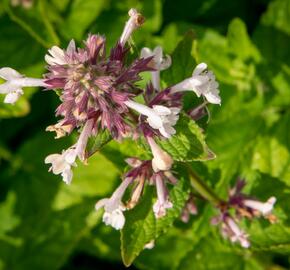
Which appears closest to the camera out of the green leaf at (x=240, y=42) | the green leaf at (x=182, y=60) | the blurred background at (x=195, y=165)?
the green leaf at (x=182, y=60)

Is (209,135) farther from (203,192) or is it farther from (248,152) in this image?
(203,192)

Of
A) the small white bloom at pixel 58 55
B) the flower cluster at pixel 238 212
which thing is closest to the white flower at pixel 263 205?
the flower cluster at pixel 238 212

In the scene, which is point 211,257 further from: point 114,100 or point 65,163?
point 114,100

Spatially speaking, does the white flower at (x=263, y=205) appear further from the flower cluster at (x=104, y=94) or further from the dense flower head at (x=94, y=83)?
the dense flower head at (x=94, y=83)

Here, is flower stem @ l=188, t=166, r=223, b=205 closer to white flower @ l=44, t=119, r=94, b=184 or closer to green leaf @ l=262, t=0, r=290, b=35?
white flower @ l=44, t=119, r=94, b=184

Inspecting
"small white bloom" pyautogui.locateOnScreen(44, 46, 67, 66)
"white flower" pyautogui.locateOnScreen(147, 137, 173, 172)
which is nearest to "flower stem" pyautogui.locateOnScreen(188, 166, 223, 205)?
"white flower" pyautogui.locateOnScreen(147, 137, 173, 172)

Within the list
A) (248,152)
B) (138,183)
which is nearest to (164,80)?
(138,183)

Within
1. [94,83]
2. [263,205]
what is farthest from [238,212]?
[94,83]
